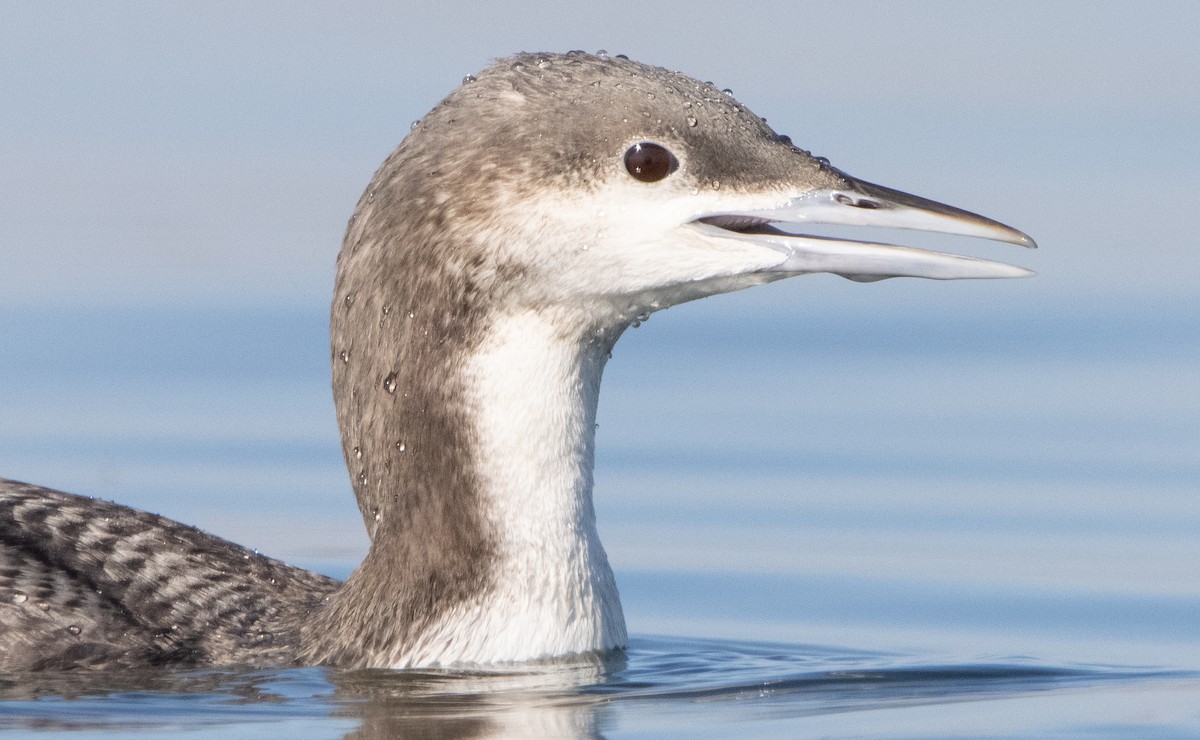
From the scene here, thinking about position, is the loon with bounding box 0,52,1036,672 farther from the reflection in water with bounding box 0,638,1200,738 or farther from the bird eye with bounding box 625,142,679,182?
the reflection in water with bounding box 0,638,1200,738

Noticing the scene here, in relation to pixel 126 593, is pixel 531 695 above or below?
below

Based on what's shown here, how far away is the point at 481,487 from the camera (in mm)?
8508

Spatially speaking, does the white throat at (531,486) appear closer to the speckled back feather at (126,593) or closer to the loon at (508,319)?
the loon at (508,319)

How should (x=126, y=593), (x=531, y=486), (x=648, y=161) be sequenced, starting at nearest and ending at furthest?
(x=648, y=161), (x=531, y=486), (x=126, y=593)

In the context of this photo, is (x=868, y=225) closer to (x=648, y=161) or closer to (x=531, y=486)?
(x=648, y=161)

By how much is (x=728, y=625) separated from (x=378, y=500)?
5.78 feet

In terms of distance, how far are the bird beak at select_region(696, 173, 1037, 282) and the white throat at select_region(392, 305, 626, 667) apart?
1.75ft

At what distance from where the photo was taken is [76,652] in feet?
28.0

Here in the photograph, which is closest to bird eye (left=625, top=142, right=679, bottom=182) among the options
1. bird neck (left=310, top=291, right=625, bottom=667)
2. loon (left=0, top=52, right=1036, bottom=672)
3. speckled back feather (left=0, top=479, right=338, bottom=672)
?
loon (left=0, top=52, right=1036, bottom=672)

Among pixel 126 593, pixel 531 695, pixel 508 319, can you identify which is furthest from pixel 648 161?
pixel 126 593

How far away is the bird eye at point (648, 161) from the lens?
834 cm

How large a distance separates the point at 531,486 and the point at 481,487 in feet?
0.45

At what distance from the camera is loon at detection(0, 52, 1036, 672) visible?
27.4 ft

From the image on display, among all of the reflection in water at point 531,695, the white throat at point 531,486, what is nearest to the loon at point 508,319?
the white throat at point 531,486
